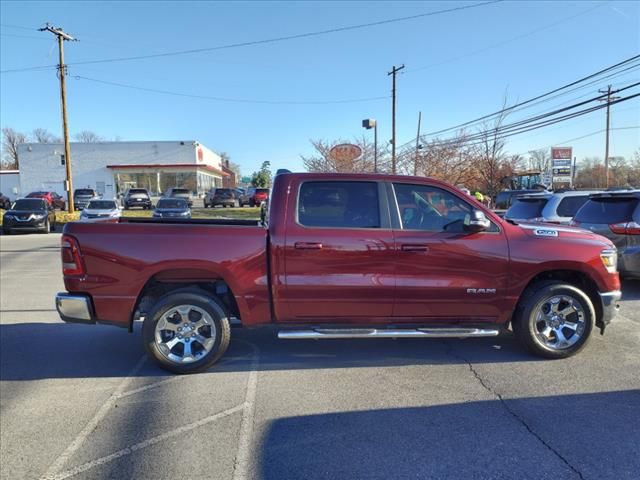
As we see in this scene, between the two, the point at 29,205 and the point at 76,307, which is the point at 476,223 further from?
the point at 29,205

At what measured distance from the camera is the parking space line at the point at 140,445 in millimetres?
2918

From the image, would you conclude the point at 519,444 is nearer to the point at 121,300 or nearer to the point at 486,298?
the point at 486,298

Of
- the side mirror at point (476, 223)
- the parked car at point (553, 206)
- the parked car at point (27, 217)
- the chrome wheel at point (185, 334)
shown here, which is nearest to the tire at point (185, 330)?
the chrome wheel at point (185, 334)

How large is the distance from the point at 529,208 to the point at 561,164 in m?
23.3

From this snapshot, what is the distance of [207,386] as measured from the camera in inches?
165

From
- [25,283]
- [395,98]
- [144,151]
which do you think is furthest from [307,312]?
[144,151]

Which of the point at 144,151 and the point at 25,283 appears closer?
the point at 25,283

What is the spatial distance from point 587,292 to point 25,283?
9736 mm

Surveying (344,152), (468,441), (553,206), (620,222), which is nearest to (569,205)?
(553,206)

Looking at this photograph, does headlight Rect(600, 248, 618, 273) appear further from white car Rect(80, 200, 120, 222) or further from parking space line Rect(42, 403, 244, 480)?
white car Rect(80, 200, 120, 222)

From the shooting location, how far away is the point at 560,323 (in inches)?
186

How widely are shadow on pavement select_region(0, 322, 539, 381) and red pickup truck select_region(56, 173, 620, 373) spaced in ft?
1.23

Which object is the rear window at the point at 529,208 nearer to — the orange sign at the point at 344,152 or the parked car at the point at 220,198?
the orange sign at the point at 344,152

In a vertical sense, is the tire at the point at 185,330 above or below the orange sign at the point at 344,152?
below
